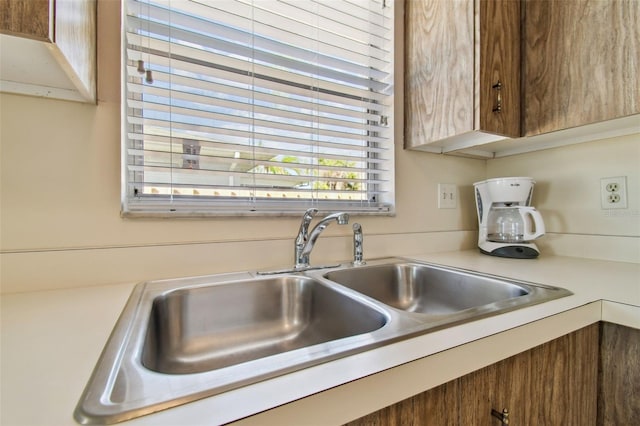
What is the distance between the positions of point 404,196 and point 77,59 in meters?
1.17

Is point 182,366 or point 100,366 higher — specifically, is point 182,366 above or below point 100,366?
below

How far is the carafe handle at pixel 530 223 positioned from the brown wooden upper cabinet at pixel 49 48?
1527mm

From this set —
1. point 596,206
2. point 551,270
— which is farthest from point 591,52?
point 551,270

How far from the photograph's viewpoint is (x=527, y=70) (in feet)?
3.67

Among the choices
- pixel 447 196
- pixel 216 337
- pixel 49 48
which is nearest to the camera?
pixel 49 48

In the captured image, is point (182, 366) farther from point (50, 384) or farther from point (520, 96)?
point (520, 96)

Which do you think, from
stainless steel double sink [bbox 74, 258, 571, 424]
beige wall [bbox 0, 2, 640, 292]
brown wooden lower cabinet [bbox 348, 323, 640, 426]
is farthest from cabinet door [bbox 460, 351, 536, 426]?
beige wall [bbox 0, 2, 640, 292]

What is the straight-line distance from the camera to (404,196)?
129 centimetres

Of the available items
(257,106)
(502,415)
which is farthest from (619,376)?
(257,106)

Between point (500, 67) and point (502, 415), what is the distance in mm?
1119

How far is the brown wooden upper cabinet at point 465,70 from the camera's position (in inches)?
40.0

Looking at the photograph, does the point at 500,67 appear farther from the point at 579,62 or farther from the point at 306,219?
the point at 306,219

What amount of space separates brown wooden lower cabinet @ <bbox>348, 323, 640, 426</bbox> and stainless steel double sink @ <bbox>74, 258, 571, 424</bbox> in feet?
0.34

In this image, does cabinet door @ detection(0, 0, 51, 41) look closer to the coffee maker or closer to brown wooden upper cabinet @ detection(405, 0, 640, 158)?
brown wooden upper cabinet @ detection(405, 0, 640, 158)
